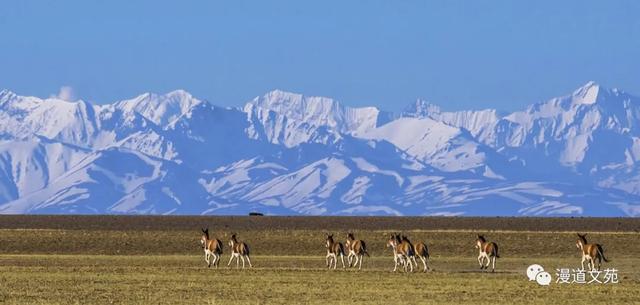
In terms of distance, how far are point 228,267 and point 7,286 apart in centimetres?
1401

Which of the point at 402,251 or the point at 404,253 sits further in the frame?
the point at 402,251

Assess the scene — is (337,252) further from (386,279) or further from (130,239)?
(130,239)

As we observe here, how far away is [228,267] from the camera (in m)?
58.5

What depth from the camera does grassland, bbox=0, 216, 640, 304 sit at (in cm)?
4194

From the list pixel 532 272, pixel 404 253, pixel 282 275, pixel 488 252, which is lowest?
pixel 282 275

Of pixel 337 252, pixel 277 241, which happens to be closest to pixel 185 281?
pixel 337 252

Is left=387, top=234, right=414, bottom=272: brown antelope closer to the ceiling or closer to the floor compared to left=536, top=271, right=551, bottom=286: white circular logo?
closer to the ceiling

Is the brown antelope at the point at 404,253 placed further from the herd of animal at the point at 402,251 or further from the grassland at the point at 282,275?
the grassland at the point at 282,275

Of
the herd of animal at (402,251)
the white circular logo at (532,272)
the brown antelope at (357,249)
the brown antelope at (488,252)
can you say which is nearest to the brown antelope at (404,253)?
the herd of animal at (402,251)

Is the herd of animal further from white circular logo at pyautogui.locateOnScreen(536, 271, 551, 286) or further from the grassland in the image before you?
white circular logo at pyautogui.locateOnScreen(536, 271, 551, 286)

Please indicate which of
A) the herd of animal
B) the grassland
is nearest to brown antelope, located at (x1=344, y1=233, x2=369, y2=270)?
the herd of animal

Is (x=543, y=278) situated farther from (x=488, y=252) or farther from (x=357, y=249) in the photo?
(x=357, y=249)

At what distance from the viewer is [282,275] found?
51.8 meters

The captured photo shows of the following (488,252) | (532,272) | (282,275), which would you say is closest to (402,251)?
(488,252)
